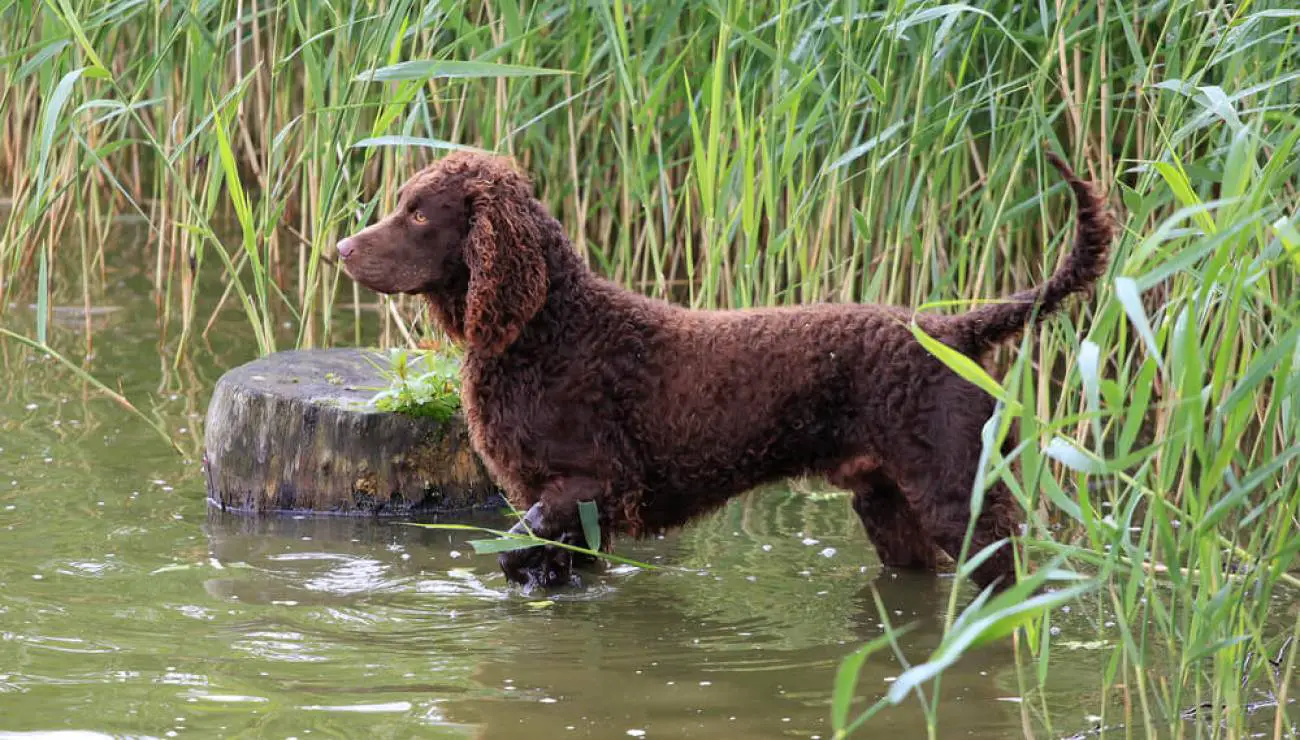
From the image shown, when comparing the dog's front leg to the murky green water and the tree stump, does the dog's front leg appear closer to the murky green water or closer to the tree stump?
Result: the murky green water

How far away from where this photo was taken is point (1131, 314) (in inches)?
79.6

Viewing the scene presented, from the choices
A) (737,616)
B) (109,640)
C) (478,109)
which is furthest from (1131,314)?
(478,109)

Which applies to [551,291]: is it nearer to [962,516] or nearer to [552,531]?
[552,531]

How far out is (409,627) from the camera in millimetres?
3631

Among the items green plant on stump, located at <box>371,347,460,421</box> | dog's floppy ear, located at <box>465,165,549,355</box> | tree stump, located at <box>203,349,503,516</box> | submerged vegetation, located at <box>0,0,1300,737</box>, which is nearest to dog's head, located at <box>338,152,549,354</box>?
dog's floppy ear, located at <box>465,165,549,355</box>

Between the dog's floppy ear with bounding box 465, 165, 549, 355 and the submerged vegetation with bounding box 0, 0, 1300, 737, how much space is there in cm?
23

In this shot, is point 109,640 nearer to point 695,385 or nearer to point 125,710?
point 125,710

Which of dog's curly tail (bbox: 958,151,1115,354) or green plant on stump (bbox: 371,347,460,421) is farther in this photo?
green plant on stump (bbox: 371,347,460,421)

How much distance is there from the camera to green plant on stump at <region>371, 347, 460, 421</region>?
4.54 m

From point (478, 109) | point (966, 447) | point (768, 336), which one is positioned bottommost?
point (966, 447)

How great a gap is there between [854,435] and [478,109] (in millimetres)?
2187

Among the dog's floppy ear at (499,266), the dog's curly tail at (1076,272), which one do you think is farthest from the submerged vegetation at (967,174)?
the dog's floppy ear at (499,266)

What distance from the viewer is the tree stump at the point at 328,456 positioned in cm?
455

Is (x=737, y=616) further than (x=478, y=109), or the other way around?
(x=478, y=109)
